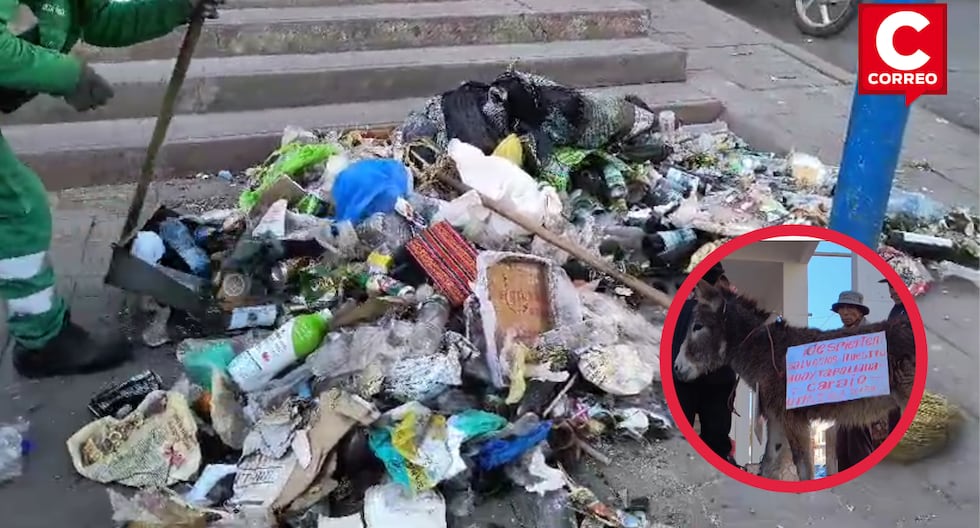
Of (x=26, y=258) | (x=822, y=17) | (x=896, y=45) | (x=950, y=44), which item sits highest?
(x=896, y=45)

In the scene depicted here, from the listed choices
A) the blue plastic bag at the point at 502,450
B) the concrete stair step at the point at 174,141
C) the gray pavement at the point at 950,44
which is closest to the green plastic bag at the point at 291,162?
the concrete stair step at the point at 174,141

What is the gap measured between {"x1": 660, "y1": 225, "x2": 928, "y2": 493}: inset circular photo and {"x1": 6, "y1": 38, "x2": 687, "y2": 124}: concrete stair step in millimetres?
3802

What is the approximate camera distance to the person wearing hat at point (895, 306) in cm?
213

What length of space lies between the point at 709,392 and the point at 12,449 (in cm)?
222

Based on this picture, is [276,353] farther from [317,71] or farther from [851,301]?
[317,71]

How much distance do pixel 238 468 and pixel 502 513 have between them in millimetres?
801

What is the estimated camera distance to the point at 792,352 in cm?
210

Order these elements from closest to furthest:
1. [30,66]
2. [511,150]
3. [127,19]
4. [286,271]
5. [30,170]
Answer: [30,66] → [30,170] → [127,19] → [286,271] → [511,150]

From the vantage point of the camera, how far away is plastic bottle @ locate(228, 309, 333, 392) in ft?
10.5

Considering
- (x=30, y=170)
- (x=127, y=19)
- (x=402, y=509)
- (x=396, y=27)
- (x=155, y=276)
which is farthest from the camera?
(x=396, y=27)

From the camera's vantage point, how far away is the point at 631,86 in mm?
6203

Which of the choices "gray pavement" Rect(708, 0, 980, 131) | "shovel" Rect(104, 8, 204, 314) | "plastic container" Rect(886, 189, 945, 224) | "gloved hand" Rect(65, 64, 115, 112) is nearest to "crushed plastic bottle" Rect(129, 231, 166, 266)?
"shovel" Rect(104, 8, 204, 314)

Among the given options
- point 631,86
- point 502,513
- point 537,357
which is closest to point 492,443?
point 502,513

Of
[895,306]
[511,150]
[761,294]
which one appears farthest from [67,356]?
[895,306]
